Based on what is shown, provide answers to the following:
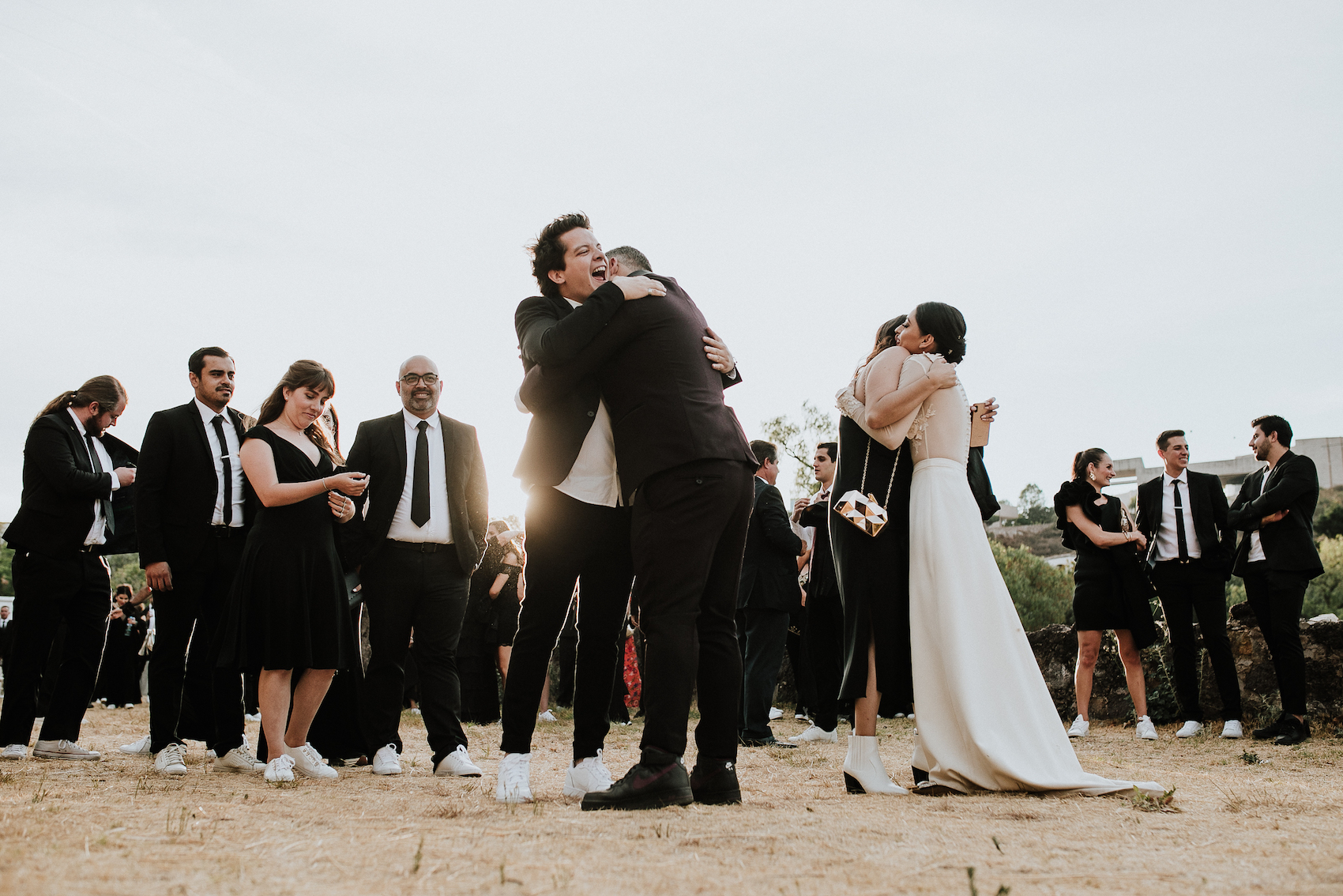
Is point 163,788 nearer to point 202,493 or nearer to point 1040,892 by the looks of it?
point 202,493

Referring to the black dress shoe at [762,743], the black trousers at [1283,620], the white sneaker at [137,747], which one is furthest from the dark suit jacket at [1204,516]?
the white sneaker at [137,747]

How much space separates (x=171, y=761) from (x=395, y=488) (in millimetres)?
1729

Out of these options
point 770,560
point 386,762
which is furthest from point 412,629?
point 770,560

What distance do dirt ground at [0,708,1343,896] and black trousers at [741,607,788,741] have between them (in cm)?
272

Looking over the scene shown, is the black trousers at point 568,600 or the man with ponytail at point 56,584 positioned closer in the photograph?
the black trousers at point 568,600

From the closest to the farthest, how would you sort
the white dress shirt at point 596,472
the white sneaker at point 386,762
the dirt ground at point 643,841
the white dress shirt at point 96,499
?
the dirt ground at point 643,841 → the white dress shirt at point 596,472 → the white sneaker at point 386,762 → the white dress shirt at point 96,499

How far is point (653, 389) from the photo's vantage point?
3.55 meters

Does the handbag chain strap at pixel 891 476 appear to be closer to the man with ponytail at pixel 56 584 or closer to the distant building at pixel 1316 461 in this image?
the man with ponytail at pixel 56 584

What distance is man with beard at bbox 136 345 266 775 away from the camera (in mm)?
5312

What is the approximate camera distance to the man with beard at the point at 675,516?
3342mm

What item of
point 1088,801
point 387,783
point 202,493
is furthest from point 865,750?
point 202,493

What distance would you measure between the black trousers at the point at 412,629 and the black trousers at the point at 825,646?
11.2 ft

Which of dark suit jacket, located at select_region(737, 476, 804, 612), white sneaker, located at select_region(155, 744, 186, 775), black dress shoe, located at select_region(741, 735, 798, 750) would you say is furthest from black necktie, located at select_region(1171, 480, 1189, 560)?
white sneaker, located at select_region(155, 744, 186, 775)

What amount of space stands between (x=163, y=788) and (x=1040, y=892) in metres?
3.48
